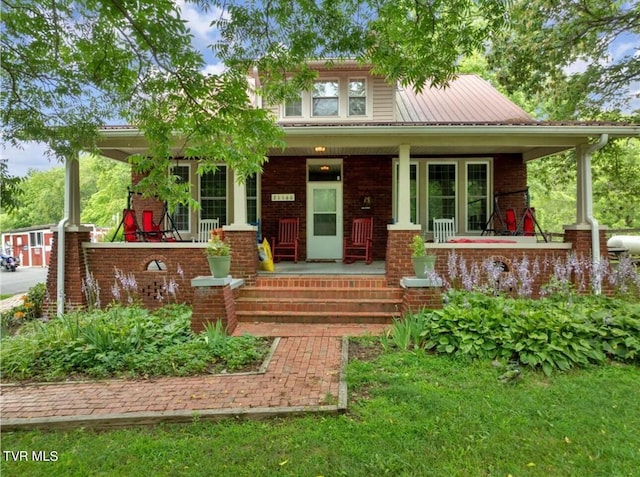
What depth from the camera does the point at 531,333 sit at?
14.6 feet

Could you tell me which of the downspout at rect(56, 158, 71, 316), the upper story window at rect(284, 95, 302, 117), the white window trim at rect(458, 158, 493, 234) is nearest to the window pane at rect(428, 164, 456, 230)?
the white window trim at rect(458, 158, 493, 234)

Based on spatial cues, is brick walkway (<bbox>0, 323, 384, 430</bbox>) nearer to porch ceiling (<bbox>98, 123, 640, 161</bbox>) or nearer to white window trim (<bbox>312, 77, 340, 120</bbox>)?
porch ceiling (<bbox>98, 123, 640, 161</bbox>)

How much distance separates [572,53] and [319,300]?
1012 cm

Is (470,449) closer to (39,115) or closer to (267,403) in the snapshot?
(267,403)

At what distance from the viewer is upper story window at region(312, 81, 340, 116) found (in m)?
9.63

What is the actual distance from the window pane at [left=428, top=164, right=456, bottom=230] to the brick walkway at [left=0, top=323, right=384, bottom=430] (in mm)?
6406

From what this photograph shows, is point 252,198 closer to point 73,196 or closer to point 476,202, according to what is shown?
point 73,196

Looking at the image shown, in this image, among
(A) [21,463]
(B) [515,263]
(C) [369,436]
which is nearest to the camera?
(A) [21,463]

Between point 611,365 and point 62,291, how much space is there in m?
8.24

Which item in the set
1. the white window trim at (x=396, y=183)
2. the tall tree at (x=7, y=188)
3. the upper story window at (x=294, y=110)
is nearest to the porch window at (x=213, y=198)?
the upper story window at (x=294, y=110)

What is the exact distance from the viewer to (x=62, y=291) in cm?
706

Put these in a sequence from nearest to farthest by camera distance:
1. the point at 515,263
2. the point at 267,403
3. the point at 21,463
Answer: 1. the point at 21,463
2. the point at 267,403
3. the point at 515,263

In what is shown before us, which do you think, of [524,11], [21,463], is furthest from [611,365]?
[524,11]

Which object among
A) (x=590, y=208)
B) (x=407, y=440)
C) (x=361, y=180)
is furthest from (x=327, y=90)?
(x=407, y=440)
